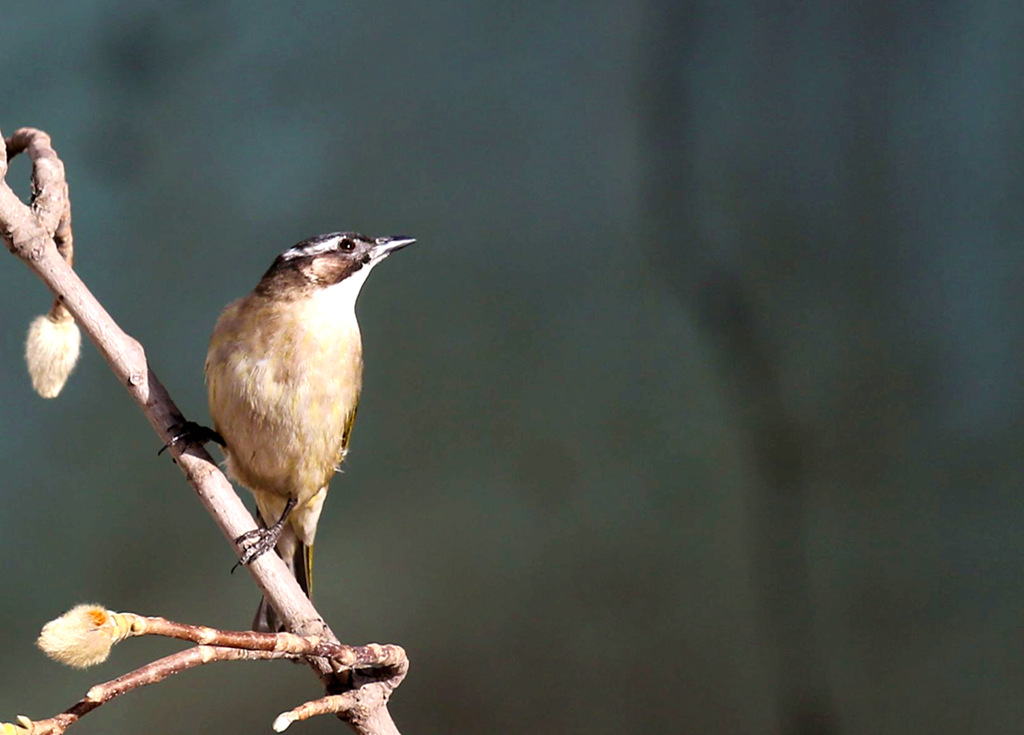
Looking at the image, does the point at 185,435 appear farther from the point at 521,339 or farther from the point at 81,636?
the point at 521,339

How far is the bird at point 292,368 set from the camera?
1029 millimetres

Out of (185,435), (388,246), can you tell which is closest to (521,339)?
(388,246)

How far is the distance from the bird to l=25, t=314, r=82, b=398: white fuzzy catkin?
→ 0.23 m

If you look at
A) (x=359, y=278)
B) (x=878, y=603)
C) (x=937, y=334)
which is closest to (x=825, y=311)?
(x=937, y=334)

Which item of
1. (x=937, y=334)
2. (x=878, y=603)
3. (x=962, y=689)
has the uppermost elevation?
(x=937, y=334)

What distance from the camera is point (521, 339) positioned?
1879mm

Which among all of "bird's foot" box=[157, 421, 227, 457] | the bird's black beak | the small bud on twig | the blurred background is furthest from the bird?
the blurred background

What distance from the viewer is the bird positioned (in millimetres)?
1029

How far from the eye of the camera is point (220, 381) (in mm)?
1038

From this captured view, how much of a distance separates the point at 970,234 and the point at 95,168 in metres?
1.47

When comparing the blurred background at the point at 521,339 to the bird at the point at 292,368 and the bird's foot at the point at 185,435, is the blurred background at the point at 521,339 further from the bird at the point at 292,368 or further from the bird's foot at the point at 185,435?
the bird's foot at the point at 185,435

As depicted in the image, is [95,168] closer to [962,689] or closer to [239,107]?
[239,107]

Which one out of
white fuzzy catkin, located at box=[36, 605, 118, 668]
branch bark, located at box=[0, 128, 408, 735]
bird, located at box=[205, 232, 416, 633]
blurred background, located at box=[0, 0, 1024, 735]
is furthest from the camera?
blurred background, located at box=[0, 0, 1024, 735]

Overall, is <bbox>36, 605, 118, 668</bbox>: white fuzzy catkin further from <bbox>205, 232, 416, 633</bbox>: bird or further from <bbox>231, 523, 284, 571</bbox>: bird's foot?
<bbox>205, 232, 416, 633</bbox>: bird
